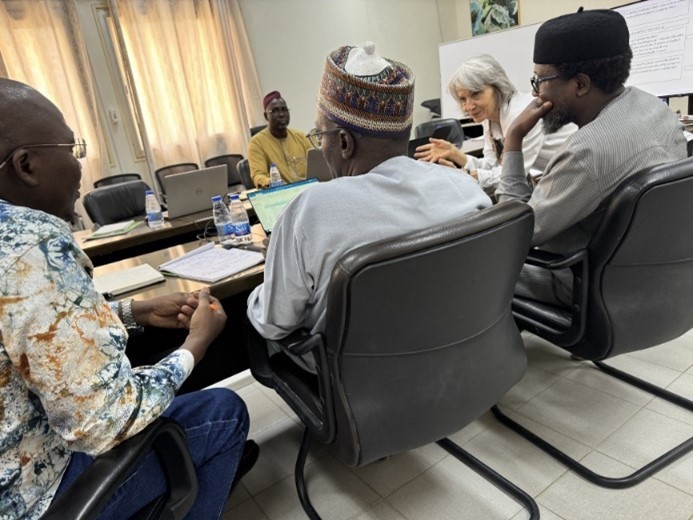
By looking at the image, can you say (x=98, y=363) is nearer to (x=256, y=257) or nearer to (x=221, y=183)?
(x=256, y=257)

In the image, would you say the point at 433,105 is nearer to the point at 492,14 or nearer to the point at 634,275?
the point at 492,14

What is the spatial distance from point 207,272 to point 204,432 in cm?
53

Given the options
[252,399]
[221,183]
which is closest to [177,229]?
[221,183]

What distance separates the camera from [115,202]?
3.00 metres

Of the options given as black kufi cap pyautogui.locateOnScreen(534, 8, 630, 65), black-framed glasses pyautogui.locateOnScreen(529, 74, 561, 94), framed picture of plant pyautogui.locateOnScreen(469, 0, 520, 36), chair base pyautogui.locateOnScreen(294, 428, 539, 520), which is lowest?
chair base pyautogui.locateOnScreen(294, 428, 539, 520)

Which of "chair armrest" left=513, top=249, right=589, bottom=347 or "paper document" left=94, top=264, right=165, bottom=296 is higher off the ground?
"paper document" left=94, top=264, right=165, bottom=296

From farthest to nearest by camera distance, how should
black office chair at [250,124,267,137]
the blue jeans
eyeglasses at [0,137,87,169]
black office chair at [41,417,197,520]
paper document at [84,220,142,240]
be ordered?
black office chair at [250,124,267,137] < paper document at [84,220,142,240] < the blue jeans < eyeglasses at [0,137,87,169] < black office chair at [41,417,197,520]

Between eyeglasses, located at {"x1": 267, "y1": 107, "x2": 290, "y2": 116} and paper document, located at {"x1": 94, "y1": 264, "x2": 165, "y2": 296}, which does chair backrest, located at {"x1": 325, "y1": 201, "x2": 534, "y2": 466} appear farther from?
eyeglasses, located at {"x1": 267, "y1": 107, "x2": 290, "y2": 116}

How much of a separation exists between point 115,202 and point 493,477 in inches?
106

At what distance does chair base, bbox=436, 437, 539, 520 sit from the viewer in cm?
127

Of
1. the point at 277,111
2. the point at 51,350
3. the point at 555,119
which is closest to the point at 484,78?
the point at 555,119

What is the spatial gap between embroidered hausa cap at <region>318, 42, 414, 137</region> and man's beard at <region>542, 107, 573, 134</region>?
60cm

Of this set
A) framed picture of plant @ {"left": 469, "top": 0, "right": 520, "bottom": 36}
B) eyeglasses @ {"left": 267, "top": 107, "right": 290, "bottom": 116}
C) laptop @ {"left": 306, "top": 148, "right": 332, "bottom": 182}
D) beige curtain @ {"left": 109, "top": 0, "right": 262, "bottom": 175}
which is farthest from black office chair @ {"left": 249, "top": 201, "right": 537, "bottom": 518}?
framed picture of plant @ {"left": 469, "top": 0, "right": 520, "bottom": 36}

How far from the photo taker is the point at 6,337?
2.17ft
